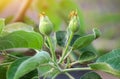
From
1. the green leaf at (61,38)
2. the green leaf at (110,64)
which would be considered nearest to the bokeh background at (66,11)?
the green leaf at (61,38)

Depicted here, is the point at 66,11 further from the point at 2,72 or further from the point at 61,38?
the point at 2,72

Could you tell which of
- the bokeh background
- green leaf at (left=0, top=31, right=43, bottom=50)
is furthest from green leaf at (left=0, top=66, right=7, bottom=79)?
the bokeh background

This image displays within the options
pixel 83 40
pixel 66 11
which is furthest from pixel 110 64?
pixel 66 11

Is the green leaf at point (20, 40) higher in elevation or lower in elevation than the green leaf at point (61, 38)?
higher

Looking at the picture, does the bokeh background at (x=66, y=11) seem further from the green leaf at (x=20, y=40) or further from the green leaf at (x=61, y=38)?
the green leaf at (x=20, y=40)

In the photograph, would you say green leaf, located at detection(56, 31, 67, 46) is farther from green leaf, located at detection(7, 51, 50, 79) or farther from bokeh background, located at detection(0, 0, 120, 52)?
bokeh background, located at detection(0, 0, 120, 52)

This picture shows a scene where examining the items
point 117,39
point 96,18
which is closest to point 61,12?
point 96,18

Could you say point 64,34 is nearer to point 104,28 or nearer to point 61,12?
point 61,12
